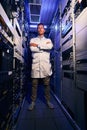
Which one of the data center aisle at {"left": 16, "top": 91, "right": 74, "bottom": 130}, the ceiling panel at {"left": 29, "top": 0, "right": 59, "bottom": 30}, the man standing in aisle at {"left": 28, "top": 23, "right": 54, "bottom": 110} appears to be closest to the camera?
the data center aisle at {"left": 16, "top": 91, "right": 74, "bottom": 130}

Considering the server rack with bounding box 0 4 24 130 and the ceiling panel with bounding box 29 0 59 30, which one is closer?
the server rack with bounding box 0 4 24 130

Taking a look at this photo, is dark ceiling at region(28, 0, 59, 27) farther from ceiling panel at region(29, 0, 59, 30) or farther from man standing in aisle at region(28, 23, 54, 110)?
man standing in aisle at region(28, 23, 54, 110)

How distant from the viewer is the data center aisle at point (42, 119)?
9.30ft

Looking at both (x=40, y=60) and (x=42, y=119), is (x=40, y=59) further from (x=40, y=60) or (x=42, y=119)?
(x=42, y=119)

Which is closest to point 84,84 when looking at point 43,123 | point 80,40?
point 80,40

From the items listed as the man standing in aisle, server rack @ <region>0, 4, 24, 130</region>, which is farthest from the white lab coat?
server rack @ <region>0, 4, 24, 130</region>

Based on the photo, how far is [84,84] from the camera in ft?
7.03

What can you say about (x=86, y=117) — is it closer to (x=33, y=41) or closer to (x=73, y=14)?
(x=73, y=14)

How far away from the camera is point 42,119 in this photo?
3223 millimetres

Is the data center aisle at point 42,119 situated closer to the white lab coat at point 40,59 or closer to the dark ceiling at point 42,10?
the white lab coat at point 40,59

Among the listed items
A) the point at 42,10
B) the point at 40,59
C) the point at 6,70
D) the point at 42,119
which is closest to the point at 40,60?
the point at 40,59

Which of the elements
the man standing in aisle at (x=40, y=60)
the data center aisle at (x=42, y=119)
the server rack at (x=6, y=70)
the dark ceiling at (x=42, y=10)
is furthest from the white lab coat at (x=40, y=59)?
the server rack at (x=6, y=70)

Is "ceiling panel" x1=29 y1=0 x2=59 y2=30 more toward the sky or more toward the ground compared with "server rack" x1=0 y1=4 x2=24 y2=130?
more toward the sky

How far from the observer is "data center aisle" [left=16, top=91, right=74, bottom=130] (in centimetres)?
283
